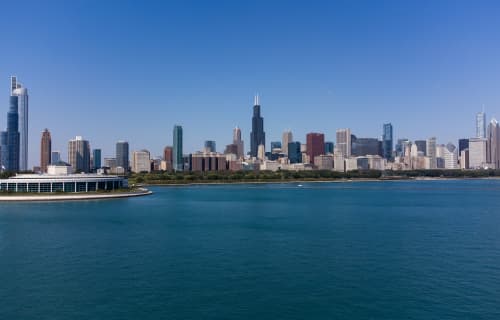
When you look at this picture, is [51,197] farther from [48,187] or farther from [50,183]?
[50,183]

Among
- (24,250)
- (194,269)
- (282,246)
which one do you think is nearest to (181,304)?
(194,269)

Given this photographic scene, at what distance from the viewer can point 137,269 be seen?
1189 inches

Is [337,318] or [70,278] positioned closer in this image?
[337,318]

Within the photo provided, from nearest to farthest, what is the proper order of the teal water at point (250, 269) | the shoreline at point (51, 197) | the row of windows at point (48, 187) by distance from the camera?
the teal water at point (250, 269) < the shoreline at point (51, 197) < the row of windows at point (48, 187)

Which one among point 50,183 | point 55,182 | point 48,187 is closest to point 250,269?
point 55,182

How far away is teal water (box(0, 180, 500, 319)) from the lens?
22.4 metres

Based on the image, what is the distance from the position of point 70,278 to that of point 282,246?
1737 centimetres

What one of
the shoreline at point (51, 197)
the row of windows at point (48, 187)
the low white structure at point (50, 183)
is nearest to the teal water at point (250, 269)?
the shoreline at point (51, 197)

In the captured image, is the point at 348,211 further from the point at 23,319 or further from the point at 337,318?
the point at 23,319

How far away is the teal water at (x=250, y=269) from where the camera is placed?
22.4m

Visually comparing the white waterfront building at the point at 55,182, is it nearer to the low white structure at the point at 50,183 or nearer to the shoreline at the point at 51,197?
the low white structure at the point at 50,183

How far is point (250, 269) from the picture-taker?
98.3 feet

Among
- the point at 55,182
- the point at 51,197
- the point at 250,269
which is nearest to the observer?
the point at 250,269

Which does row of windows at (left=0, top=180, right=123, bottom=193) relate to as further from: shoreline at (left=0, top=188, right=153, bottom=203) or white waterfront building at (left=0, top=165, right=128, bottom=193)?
shoreline at (left=0, top=188, right=153, bottom=203)
